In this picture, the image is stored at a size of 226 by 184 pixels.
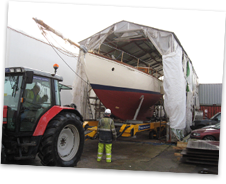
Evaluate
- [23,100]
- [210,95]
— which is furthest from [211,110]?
[23,100]

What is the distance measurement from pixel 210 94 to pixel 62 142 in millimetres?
18849

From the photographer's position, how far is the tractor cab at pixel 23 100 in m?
3.47

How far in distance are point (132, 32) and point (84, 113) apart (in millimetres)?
4237

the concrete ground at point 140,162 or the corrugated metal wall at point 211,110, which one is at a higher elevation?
the corrugated metal wall at point 211,110

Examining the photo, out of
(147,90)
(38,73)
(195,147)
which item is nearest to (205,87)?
(147,90)

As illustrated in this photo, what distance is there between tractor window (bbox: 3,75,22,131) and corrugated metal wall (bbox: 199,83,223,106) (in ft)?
63.9

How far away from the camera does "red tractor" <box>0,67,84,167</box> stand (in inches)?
135

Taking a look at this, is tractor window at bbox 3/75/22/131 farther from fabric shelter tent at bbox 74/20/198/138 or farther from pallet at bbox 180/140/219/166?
pallet at bbox 180/140/219/166

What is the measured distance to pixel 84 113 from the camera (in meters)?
8.57

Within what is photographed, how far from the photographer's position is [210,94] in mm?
19219

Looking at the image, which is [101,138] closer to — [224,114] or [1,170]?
[1,170]

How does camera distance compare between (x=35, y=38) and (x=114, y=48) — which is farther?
(x=114, y=48)

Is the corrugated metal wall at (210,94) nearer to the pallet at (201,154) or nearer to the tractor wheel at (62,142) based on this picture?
the pallet at (201,154)

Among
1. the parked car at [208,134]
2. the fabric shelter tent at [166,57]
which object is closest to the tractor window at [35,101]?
the fabric shelter tent at [166,57]
